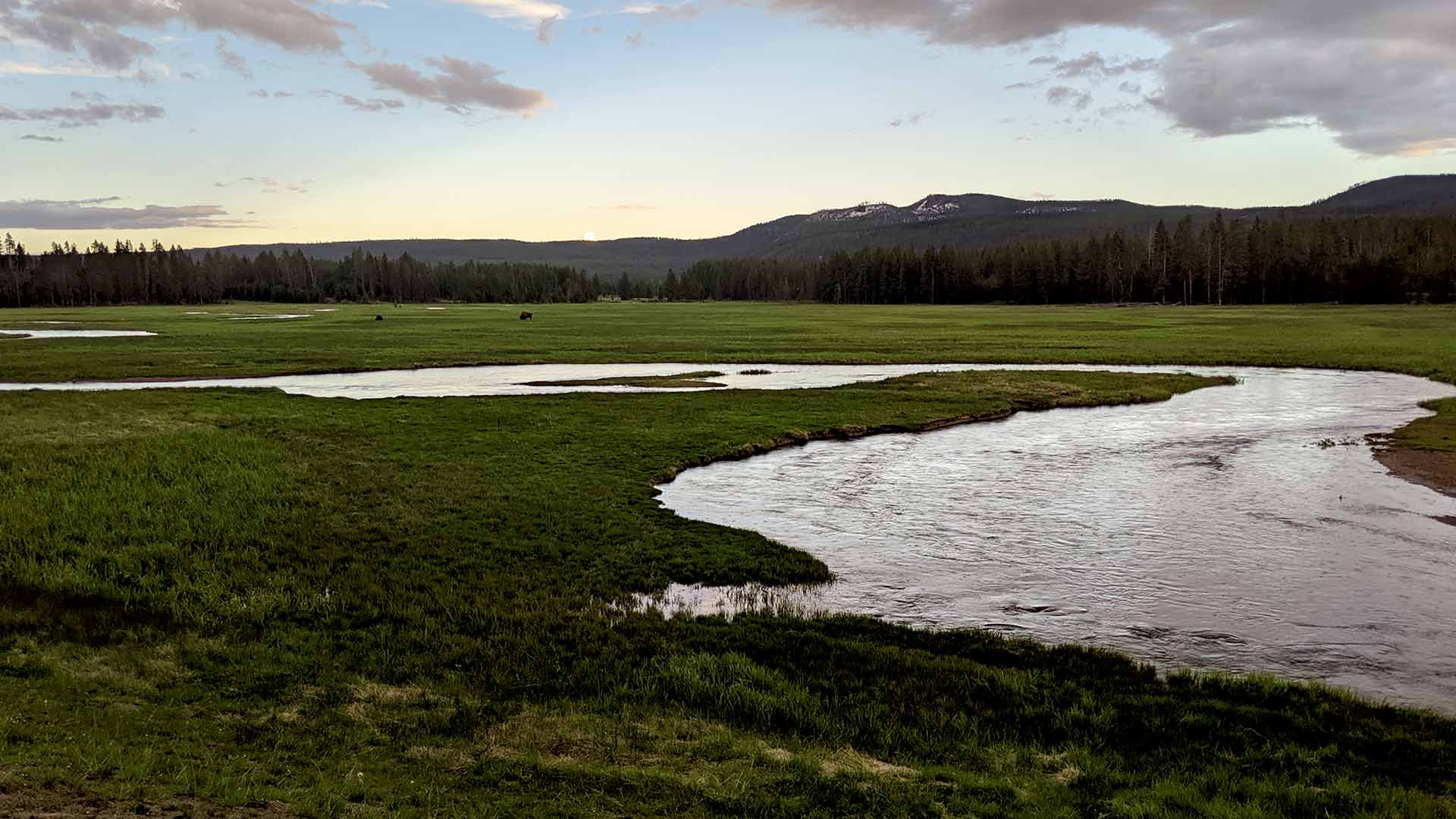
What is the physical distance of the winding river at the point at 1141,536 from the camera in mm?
13953

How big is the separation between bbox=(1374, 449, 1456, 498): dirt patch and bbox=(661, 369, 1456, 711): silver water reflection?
485 millimetres

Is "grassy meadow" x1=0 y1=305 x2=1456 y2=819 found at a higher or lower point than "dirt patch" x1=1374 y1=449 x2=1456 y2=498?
lower

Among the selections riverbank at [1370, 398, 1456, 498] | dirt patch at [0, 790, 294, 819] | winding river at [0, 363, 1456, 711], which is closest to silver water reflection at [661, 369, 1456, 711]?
winding river at [0, 363, 1456, 711]

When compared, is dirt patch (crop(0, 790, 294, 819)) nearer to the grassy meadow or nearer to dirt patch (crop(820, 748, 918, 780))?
the grassy meadow

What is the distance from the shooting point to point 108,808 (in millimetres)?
7895

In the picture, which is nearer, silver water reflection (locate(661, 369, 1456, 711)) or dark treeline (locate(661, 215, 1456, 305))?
silver water reflection (locate(661, 369, 1456, 711))

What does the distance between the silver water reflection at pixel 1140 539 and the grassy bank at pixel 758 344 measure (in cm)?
3181

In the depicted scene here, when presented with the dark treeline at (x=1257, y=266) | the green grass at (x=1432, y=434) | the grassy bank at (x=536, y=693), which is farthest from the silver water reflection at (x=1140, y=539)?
the dark treeline at (x=1257, y=266)

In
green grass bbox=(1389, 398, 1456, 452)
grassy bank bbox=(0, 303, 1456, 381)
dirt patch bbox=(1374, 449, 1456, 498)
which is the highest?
grassy bank bbox=(0, 303, 1456, 381)

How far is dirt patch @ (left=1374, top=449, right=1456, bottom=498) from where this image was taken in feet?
80.8

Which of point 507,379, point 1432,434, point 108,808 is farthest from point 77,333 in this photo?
point 1432,434

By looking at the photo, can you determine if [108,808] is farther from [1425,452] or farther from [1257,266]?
[1257,266]

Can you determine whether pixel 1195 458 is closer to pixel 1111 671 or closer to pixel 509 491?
pixel 1111 671

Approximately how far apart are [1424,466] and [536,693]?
89.1 ft
